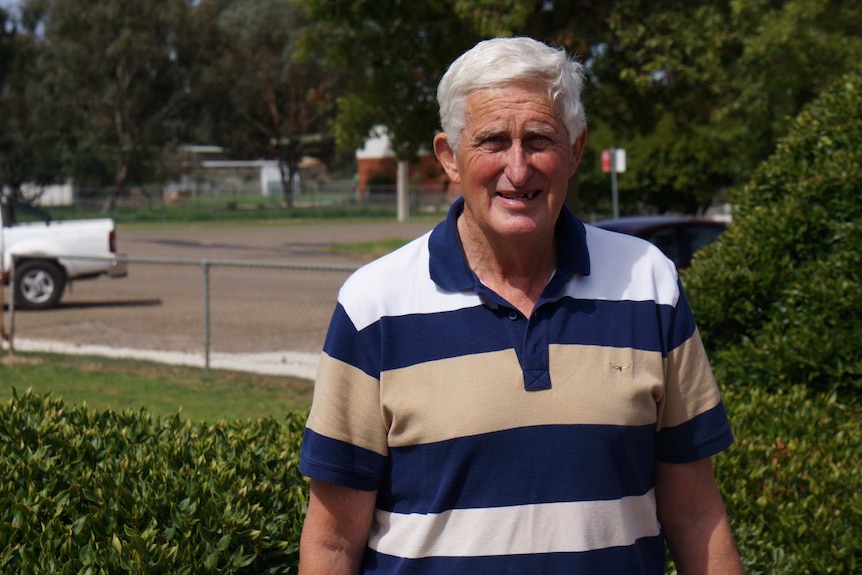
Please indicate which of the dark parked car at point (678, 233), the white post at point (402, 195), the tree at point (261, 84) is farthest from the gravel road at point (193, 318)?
the tree at point (261, 84)

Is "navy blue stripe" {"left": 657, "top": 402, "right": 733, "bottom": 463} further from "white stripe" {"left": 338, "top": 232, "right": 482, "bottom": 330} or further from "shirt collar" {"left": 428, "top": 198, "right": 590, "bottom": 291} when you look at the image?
"white stripe" {"left": 338, "top": 232, "right": 482, "bottom": 330}

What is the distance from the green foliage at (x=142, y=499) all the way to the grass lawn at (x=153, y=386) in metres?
4.72

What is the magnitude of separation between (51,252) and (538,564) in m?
15.1

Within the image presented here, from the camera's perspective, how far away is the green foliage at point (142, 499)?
289cm

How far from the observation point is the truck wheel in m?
16.1

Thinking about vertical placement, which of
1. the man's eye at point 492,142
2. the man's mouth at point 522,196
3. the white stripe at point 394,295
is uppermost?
the man's eye at point 492,142

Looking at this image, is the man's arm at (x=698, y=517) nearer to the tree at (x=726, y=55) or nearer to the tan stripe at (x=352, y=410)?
the tan stripe at (x=352, y=410)

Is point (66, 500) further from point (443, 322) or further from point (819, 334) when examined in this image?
point (819, 334)

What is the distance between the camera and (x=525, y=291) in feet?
7.57

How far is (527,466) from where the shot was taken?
216 cm

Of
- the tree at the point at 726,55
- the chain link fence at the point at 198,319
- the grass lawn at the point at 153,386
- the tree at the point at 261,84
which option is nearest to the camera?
the grass lawn at the point at 153,386

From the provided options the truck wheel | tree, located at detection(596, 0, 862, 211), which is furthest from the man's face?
the truck wheel

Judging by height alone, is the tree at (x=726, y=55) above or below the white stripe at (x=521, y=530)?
above

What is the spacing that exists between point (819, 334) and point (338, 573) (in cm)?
326
